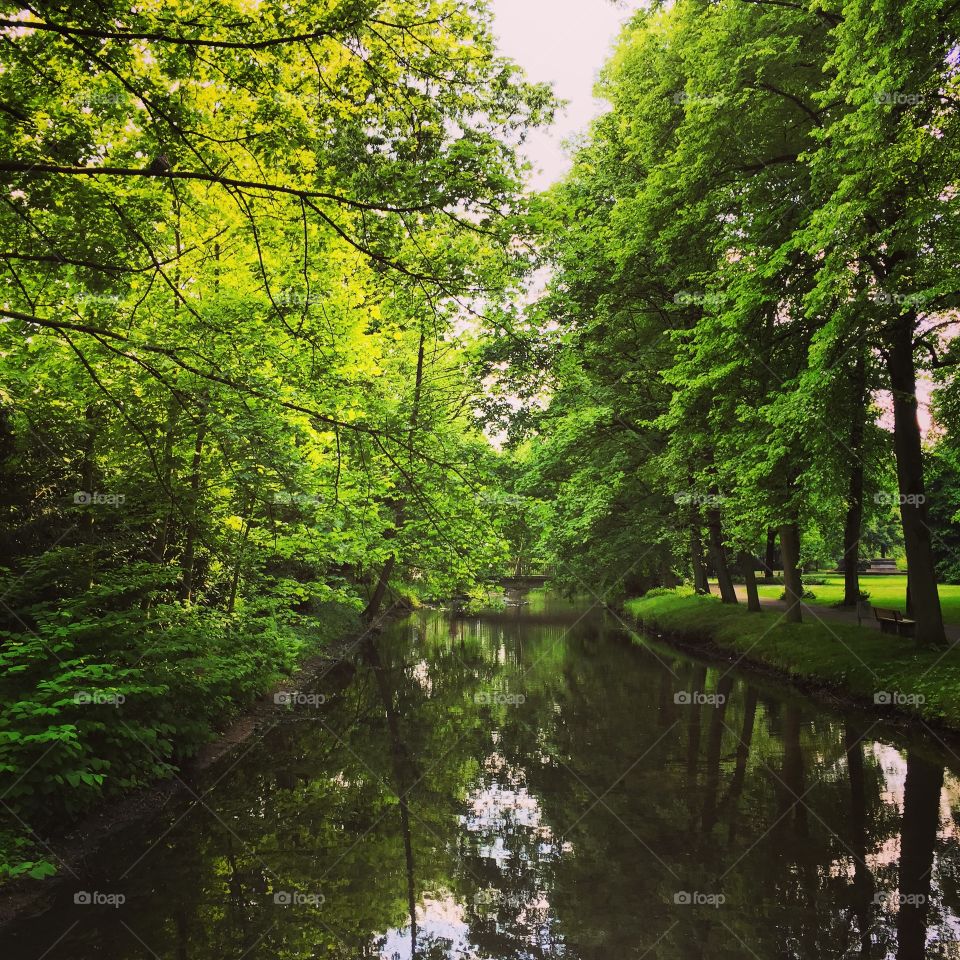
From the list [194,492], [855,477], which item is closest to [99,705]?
[194,492]

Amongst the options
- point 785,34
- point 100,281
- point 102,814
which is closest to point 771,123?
point 785,34

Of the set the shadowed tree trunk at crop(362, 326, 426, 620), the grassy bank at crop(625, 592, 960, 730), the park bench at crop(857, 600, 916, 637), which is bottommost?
the grassy bank at crop(625, 592, 960, 730)

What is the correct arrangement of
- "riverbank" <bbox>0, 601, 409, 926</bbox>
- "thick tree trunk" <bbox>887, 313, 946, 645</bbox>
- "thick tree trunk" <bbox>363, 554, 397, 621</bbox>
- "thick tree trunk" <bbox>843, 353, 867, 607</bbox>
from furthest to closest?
1. "thick tree trunk" <bbox>363, 554, 397, 621</bbox>
2. "thick tree trunk" <bbox>843, 353, 867, 607</bbox>
3. "thick tree trunk" <bbox>887, 313, 946, 645</bbox>
4. "riverbank" <bbox>0, 601, 409, 926</bbox>

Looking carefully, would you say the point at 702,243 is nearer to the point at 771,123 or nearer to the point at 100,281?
the point at 771,123

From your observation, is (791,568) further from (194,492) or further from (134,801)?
(134,801)

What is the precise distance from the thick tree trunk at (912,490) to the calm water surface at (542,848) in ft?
8.56

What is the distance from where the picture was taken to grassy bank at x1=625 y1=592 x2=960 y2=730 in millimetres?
12164

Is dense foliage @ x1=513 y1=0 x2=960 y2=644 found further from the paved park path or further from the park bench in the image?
the park bench

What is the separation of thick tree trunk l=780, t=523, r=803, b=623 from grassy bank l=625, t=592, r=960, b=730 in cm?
54

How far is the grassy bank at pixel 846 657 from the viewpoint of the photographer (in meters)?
12.2

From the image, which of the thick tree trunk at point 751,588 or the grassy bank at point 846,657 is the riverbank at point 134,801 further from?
the thick tree trunk at point 751,588

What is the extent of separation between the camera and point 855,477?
19016mm

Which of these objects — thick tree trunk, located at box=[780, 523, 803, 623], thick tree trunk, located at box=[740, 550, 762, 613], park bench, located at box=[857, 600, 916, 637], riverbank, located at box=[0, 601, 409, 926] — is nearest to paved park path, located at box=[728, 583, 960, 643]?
thick tree trunk, located at box=[780, 523, 803, 623]

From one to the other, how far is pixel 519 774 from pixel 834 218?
35.4 ft
